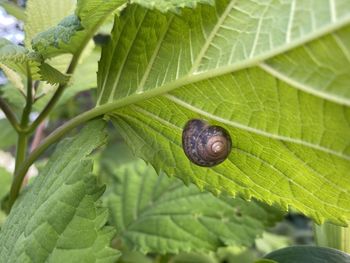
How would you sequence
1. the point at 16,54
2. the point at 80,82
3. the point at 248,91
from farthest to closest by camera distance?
the point at 80,82 < the point at 16,54 < the point at 248,91

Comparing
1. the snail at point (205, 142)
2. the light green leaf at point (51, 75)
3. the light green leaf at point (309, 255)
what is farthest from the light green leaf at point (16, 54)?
the light green leaf at point (309, 255)

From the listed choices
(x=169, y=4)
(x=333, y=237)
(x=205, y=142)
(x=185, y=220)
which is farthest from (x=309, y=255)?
(x=185, y=220)

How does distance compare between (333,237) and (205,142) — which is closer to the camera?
(205,142)

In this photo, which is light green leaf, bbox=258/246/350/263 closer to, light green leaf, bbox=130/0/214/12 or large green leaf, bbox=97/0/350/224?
large green leaf, bbox=97/0/350/224

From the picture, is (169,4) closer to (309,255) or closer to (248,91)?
(248,91)

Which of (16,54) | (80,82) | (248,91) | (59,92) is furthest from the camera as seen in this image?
(80,82)

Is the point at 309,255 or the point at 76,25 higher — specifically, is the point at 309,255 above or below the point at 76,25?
below

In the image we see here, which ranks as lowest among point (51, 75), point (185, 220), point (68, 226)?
point (185, 220)

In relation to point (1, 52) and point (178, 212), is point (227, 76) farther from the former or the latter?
point (178, 212)
